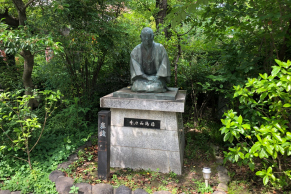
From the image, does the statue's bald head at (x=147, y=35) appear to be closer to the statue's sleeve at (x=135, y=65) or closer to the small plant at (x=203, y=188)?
the statue's sleeve at (x=135, y=65)

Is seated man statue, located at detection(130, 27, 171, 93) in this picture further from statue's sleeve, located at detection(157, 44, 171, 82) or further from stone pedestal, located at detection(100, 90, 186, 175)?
stone pedestal, located at detection(100, 90, 186, 175)

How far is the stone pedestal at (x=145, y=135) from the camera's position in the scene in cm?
355

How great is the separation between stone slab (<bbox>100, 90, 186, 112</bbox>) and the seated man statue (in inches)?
14.2

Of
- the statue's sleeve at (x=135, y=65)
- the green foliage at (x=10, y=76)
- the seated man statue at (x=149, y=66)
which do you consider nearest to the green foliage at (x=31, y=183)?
the seated man statue at (x=149, y=66)

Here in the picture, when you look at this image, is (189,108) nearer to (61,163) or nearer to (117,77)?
(117,77)

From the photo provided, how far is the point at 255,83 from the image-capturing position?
2.92 meters

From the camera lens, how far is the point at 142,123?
369 centimetres

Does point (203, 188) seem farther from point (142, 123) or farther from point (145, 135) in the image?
point (142, 123)

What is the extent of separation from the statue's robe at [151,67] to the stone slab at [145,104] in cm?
36

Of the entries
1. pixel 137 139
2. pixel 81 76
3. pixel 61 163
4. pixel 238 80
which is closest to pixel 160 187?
pixel 137 139

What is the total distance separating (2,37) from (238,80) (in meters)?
4.05

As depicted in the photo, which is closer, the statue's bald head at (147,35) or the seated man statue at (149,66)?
the statue's bald head at (147,35)

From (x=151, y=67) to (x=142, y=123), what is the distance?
1149mm

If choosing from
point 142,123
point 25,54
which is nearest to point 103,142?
point 142,123
